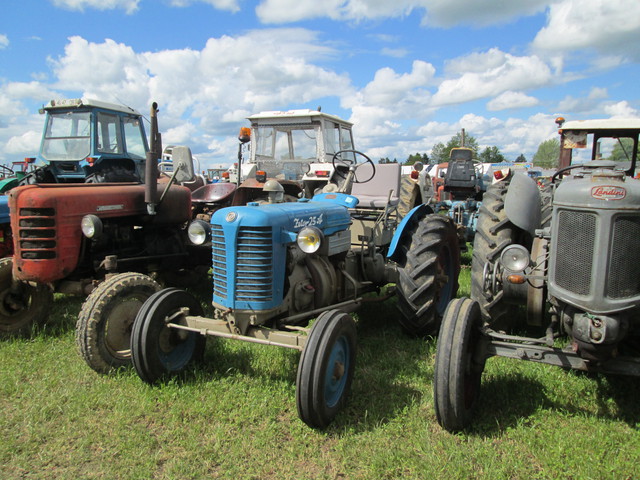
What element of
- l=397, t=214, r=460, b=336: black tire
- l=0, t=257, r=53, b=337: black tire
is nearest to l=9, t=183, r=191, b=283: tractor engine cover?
l=0, t=257, r=53, b=337: black tire

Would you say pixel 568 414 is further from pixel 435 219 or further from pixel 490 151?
pixel 490 151

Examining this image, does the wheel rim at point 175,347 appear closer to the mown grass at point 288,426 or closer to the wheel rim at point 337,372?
the mown grass at point 288,426

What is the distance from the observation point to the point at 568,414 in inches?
114

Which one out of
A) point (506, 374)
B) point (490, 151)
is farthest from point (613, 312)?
point (490, 151)

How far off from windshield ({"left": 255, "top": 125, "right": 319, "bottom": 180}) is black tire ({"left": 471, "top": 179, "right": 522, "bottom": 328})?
5.01 meters

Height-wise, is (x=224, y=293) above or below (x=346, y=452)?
above

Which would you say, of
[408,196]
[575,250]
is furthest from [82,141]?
[575,250]

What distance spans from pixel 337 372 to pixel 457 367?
2.36 ft

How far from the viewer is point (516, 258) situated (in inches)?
114

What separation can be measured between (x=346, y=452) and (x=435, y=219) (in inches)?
100

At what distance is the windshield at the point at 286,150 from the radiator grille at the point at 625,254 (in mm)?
6978

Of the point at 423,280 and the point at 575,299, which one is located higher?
the point at 575,299

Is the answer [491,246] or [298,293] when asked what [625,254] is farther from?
[298,293]

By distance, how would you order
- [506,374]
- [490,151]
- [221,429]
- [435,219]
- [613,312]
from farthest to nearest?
[490,151] → [435,219] → [506,374] → [221,429] → [613,312]
